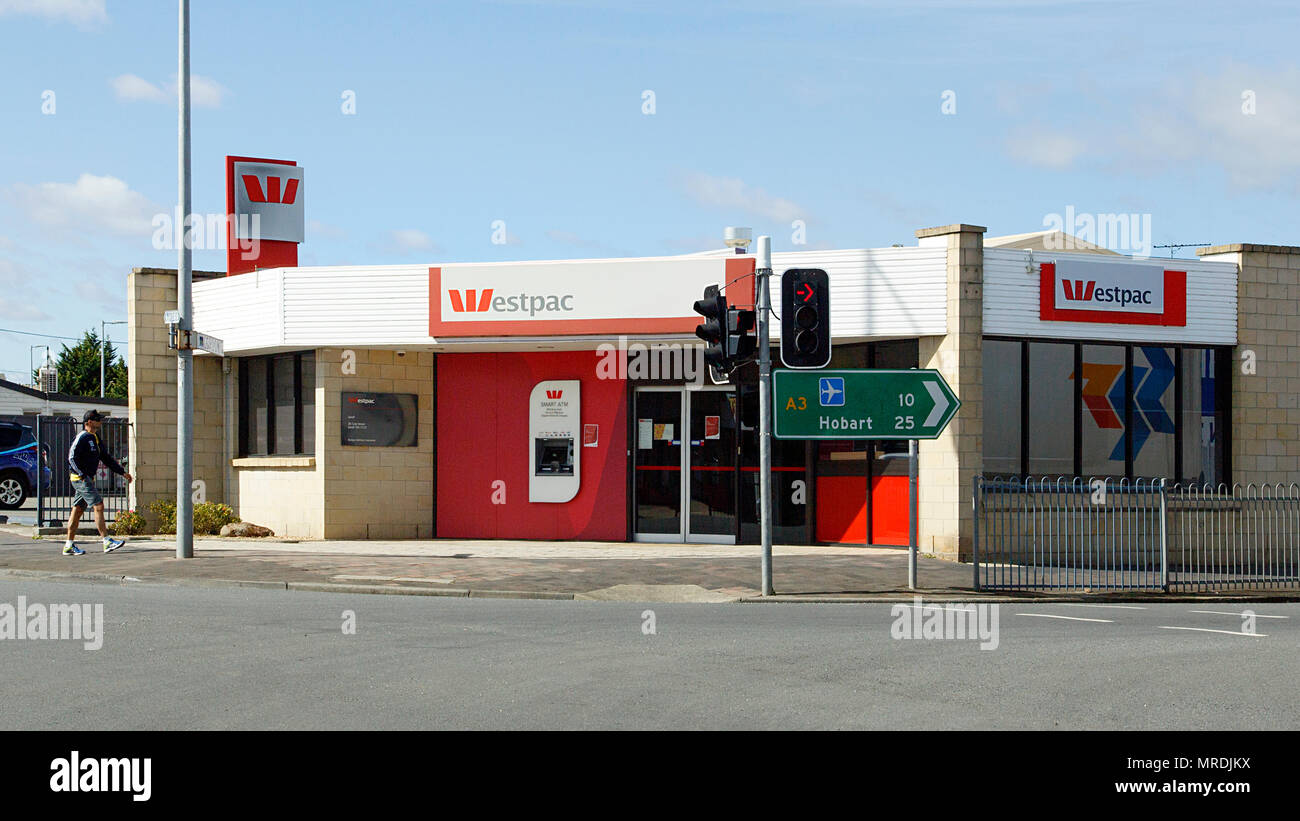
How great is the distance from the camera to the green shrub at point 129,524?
21344 millimetres

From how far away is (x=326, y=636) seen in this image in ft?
34.9

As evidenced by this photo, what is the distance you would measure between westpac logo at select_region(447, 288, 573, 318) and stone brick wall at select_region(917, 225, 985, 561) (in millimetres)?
5710

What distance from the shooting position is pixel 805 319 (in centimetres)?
1442

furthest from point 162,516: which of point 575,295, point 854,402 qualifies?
point 854,402

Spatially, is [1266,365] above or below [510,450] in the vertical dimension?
above

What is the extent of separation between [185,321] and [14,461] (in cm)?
1481

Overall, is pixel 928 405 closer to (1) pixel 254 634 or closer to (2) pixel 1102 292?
(2) pixel 1102 292

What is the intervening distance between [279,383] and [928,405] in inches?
460

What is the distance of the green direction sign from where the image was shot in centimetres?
1524

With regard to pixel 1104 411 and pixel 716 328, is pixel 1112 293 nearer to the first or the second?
pixel 1104 411

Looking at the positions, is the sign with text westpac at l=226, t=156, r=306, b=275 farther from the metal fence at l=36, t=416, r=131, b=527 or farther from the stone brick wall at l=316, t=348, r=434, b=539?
the metal fence at l=36, t=416, r=131, b=527

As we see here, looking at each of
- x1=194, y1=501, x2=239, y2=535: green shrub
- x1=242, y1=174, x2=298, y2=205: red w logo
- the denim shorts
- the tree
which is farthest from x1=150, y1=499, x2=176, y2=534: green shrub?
the tree
